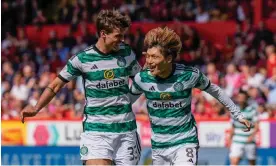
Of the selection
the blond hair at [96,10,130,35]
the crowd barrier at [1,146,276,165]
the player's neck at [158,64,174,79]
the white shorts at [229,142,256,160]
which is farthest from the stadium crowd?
the player's neck at [158,64,174,79]

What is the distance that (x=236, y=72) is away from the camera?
19.2 metres

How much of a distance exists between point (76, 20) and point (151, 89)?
16560 millimetres

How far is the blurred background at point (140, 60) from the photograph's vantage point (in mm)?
17781

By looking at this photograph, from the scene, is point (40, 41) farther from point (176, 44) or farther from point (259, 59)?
point (176, 44)

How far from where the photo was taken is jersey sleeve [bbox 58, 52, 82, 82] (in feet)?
29.3

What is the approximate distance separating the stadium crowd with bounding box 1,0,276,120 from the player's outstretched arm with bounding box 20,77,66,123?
28.7 feet

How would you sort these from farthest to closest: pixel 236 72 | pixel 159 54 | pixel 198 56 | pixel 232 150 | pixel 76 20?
1. pixel 76 20
2. pixel 198 56
3. pixel 236 72
4. pixel 232 150
5. pixel 159 54

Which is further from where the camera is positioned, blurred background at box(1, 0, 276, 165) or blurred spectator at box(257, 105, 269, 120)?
blurred background at box(1, 0, 276, 165)

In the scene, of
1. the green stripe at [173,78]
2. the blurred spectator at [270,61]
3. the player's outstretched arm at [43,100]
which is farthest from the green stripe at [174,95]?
the blurred spectator at [270,61]

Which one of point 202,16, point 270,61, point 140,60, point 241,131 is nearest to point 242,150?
point 241,131

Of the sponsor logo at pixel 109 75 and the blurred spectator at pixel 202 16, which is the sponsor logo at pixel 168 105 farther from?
the blurred spectator at pixel 202 16

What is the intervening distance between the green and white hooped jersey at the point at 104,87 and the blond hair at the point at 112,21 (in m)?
0.29

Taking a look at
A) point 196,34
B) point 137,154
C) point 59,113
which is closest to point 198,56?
point 196,34

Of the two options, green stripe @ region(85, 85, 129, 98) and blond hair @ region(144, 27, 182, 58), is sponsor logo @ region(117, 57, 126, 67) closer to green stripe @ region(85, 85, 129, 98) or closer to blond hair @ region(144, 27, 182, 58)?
green stripe @ region(85, 85, 129, 98)
